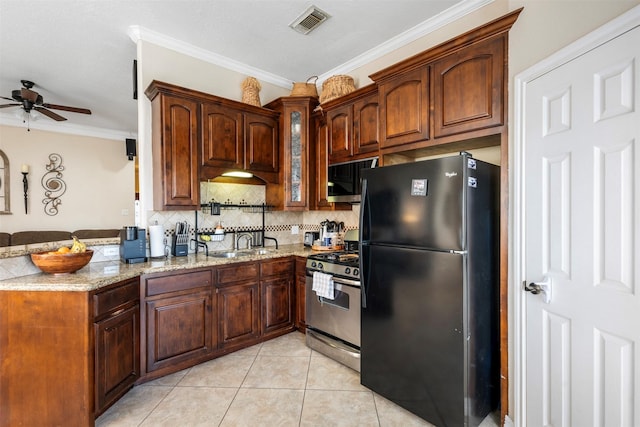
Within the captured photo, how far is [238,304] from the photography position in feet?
9.38

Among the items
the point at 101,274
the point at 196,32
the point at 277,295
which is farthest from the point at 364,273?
the point at 196,32

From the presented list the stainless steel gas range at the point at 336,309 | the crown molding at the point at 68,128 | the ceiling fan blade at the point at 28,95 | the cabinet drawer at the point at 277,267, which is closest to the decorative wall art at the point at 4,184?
the crown molding at the point at 68,128

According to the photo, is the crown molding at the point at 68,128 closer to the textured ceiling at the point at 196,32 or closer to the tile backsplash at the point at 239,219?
the textured ceiling at the point at 196,32

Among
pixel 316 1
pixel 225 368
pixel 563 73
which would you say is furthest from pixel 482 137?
pixel 225 368

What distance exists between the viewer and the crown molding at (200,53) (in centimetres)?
282

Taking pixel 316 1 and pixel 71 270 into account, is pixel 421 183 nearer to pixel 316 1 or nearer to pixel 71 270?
pixel 316 1

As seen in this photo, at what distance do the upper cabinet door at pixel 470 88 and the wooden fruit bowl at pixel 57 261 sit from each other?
8.83ft

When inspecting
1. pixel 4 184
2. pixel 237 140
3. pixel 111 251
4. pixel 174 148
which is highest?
pixel 237 140

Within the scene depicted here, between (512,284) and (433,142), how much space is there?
3.58 ft

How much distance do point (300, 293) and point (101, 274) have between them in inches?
70.7

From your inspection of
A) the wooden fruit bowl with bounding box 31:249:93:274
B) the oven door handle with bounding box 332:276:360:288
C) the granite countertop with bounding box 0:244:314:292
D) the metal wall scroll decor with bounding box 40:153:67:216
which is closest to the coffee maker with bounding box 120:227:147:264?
the granite countertop with bounding box 0:244:314:292

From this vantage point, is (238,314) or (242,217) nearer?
(238,314)

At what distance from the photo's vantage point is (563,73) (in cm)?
151

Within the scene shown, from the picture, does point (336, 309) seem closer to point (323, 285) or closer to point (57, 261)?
point (323, 285)
